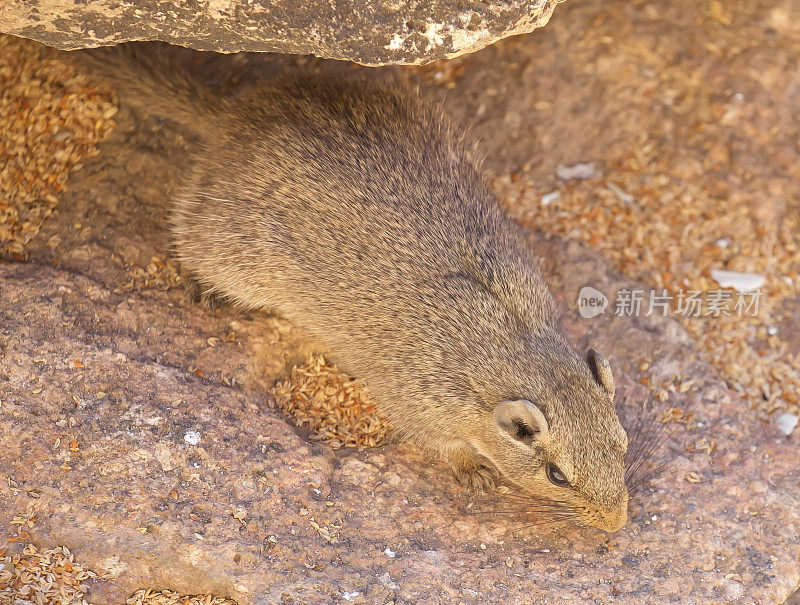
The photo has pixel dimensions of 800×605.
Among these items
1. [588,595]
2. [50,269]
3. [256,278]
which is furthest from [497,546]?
[50,269]

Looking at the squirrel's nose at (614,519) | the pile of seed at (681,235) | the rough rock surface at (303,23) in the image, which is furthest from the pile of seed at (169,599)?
the pile of seed at (681,235)

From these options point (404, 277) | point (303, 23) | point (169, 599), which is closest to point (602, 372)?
point (404, 277)

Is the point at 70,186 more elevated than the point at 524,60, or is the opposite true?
the point at 524,60

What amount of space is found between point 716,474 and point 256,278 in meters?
3.08

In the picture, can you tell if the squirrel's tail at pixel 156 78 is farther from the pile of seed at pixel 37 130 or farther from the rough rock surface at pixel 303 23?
the rough rock surface at pixel 303 23

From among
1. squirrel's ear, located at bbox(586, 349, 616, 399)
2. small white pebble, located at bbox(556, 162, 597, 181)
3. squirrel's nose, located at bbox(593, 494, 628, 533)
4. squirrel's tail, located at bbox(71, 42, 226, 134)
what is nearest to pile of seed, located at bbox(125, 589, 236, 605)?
squirrel's nose, located at bbox(593, 494, 628, 533)

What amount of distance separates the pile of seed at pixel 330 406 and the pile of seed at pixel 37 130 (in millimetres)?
1921

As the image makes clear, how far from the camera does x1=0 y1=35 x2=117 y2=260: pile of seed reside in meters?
4.98

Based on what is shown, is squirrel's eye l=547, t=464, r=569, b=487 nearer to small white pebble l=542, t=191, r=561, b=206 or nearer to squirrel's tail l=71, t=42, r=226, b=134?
small white pebble l=542, t=191, r=561, b=206

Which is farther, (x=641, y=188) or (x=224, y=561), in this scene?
(x=641, y=188)

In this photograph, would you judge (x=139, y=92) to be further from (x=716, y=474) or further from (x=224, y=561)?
(x=716, y=474)

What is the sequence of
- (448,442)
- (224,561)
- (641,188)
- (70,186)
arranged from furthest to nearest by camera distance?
(641,188) → (70,186) → (448,442) → (224,561)

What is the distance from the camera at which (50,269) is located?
4.74 metres

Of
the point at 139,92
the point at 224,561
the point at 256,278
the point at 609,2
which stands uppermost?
the point at 609,2
